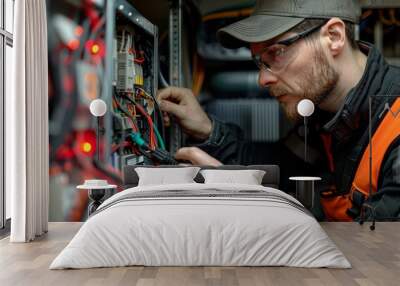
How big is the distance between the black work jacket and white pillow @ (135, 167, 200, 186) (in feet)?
2.10

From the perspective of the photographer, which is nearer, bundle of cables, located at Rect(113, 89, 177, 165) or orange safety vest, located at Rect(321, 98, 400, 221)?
orange safety vest, located at Rect(321, 98, 400, 221)

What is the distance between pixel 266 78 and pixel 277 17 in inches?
27.6

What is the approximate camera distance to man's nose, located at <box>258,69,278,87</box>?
268 inches

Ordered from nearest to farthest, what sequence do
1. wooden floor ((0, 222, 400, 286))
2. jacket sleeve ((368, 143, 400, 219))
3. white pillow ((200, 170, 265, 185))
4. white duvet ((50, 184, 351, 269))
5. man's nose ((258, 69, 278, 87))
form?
wooden floor ((0, 222, 400, 286)) → white duvet ((50, 184, 351, 269)) → white pillow ((200, 170, 265, 185)) → jacket sleeve ((368, 143, 400, 219)) → man's nose ((258, 69, 278, 87))

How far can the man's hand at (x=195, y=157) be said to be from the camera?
6.85m

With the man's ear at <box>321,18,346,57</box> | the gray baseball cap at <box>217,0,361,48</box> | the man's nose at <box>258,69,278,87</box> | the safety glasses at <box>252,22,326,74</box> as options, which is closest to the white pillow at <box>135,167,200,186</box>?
the man's nose at <box>258,69,278,87</box>

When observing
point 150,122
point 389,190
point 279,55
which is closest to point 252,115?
point 279,55

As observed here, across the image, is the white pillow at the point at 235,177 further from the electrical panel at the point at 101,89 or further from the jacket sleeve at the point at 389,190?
the jacket sleeve at the point at 389,190

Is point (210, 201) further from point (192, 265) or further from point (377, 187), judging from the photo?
point (377, 187)

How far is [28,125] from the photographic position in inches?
225

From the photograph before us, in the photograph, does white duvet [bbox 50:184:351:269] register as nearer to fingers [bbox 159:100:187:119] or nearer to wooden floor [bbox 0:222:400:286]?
wooden floor [bbox 0:222:400:286]

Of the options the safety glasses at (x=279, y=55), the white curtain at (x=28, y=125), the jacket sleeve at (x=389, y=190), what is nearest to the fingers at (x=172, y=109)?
the safety glasses at (x=279, y=55)

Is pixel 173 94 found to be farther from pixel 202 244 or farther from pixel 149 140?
pixel 202 244

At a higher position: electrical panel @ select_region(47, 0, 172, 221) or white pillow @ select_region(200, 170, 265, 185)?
electrical panel @ select_region(47, 0, 172, 221)
